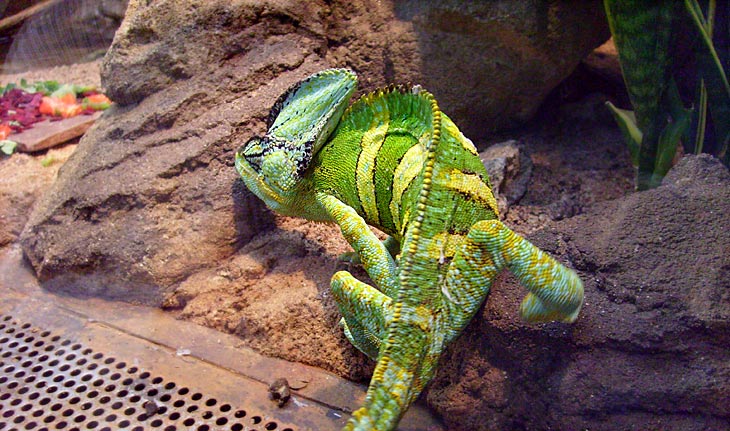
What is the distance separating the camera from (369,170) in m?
2.10

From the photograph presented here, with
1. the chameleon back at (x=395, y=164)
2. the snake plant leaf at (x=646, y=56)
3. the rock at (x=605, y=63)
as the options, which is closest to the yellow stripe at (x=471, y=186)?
the chameleon back at (x=395, y=164)

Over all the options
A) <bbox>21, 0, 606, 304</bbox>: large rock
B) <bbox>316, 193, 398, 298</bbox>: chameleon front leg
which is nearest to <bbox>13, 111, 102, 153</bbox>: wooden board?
<bbox>21, 0, 606, 304</bbox>: large rock

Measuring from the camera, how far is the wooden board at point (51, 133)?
3.76 metres

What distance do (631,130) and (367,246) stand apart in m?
1.48

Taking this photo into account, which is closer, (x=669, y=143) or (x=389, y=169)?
(x=389, y=169)

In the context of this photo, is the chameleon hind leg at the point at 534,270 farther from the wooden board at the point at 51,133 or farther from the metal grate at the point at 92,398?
the wooden board at the point at 51,133

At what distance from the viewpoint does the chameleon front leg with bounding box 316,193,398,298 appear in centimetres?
191

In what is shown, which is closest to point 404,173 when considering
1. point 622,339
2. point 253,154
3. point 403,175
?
point 403,175

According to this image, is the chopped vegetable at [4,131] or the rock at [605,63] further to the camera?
the chopped vegetable at [4,131]

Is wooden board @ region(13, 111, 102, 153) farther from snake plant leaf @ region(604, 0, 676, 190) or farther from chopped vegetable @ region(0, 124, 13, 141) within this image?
snake plant leaf @ region(604, 0, 676, 190)

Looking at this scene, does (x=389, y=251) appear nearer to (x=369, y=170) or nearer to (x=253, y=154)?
(x=369, y=170)

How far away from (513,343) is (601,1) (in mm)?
1801

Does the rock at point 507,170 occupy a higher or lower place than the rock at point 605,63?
lower

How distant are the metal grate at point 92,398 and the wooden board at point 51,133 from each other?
6.13 ft
